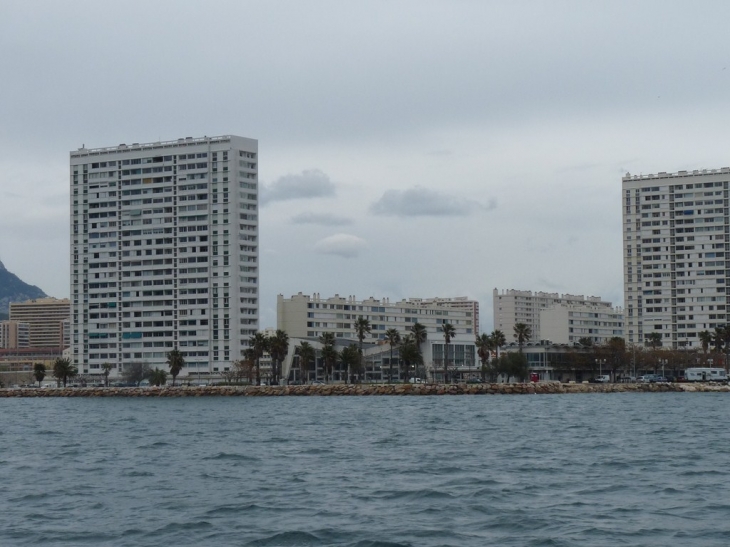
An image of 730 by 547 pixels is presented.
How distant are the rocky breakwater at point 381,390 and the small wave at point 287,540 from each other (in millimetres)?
118141

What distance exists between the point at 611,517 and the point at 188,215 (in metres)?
170

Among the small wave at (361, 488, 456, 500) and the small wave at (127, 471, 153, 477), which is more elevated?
the small wave at (361, 488, 456, 500)

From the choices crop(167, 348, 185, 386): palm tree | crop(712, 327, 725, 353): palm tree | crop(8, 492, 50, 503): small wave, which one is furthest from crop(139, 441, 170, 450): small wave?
crop(712, 327, 725, 353): palm tree

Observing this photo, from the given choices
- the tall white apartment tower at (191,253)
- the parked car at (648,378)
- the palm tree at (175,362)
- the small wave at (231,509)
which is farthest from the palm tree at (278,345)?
the small wave at (231,509)

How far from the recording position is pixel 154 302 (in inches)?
7795

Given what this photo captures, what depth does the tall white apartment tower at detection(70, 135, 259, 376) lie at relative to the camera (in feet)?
629

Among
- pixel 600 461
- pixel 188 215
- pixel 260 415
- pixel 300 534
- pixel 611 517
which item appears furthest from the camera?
pixel 188 215

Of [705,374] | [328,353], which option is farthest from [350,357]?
[705,374]

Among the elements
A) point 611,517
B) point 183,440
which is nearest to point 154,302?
point 183,440

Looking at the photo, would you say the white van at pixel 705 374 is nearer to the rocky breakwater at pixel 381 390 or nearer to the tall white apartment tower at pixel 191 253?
the rocky breakwater at pixel 381 390

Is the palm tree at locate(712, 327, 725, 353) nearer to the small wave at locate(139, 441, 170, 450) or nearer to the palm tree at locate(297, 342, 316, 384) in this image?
the palm tree at locate(297, 342, 316, 384)

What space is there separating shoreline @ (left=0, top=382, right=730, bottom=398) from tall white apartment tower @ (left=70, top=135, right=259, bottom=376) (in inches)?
1027

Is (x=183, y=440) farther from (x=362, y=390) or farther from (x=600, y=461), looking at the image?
(x=362, y=390)

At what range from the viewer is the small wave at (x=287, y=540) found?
2730cm
